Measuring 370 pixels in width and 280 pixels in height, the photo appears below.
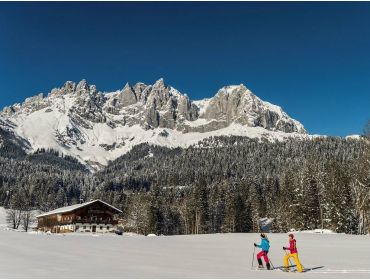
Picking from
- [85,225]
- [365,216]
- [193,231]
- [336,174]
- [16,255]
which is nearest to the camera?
[16,255]

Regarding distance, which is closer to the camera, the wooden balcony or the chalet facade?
the chalet facade

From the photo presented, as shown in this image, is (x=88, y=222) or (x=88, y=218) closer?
(x=88, y=222)

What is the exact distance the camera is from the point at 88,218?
4552 inches

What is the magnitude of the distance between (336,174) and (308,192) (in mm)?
6578

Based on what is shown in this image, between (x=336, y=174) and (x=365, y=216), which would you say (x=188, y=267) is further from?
(x=336, y=174)

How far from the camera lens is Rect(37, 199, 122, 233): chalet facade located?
114250 mm

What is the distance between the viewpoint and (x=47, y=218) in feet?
431

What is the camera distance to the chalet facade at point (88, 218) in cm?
11425

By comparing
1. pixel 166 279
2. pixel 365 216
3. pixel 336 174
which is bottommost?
pixel 166 279

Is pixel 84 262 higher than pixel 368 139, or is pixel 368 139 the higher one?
pixel 368 139

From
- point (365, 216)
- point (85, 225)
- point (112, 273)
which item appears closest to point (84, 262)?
point (112, 273)

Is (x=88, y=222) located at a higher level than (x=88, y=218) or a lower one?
lower

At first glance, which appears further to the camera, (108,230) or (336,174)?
(108,230)

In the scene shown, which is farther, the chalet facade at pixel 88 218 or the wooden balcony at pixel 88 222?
the wooden balcony at pixel 88 222
